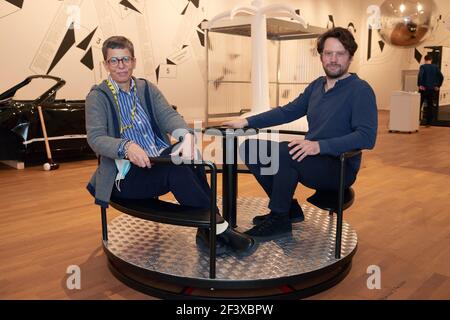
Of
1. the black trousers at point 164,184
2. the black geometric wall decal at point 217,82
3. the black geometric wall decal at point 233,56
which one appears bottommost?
the black trousers at point 164,184

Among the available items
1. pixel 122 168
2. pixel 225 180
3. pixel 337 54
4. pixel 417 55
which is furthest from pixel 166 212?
pixel 417 55

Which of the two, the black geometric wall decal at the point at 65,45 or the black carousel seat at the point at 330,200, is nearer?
the black carousel seat at the point at 330,200

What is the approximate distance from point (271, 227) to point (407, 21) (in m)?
2.95

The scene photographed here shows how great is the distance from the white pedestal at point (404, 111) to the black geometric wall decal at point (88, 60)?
5.60 m

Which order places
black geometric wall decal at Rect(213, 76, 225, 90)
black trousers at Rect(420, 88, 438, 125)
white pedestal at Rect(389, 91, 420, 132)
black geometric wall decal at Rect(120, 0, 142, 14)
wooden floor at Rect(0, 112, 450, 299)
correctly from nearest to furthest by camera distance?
wooden floor at Rect(0, 112, 450, 299), black geometric wall decal at Rect(120, 0, 142, 14), white pedestal at Rect(389, 91, 420, 132), black geometric wall decal at Rect(213, 76, 225, 90), black trousers at Rect(420, 88, 438, 125)

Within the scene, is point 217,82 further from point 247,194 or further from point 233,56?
point 247,194

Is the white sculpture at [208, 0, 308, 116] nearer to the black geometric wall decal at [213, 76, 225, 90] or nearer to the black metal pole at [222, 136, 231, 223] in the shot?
the black metal pole at [222, 136, 231, 223]

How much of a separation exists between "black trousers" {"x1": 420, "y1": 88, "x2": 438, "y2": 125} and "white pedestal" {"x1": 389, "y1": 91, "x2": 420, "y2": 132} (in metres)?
1.42

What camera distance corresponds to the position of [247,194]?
12.8ft

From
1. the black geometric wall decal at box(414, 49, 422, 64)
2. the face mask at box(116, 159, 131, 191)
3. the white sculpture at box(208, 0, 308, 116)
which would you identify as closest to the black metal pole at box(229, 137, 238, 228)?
the face mask at box(116, 159, 131, 191)

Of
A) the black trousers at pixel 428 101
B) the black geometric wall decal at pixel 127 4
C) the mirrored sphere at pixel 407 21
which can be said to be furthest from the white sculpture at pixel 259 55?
the black trousers at pixel 428 101

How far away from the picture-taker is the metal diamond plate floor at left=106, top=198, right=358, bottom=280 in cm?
200

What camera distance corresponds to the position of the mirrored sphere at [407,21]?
4.22 meters

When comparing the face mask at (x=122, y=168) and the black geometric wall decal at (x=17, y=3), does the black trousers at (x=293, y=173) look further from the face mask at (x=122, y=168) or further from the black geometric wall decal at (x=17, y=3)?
the black geometric wall decal at (x=17, y=3)
